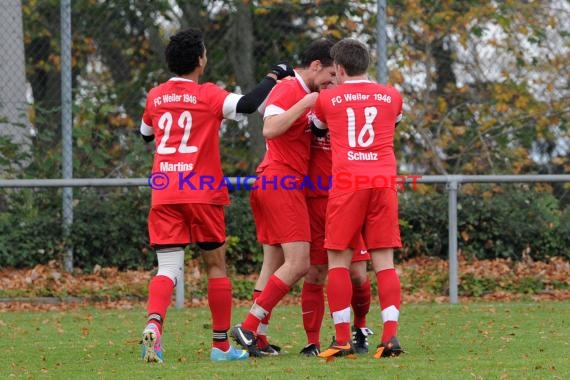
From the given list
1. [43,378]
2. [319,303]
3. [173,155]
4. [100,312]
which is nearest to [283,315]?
[100,312]

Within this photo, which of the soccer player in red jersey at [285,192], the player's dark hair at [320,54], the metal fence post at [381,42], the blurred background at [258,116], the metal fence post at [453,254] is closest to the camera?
the soccer player in red jersey at [285,192]

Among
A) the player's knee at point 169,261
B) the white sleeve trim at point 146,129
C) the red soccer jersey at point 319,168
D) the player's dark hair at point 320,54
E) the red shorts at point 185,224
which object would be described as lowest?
the player's knee at point 169,261

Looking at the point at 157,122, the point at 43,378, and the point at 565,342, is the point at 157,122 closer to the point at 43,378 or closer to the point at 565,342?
the point at 43,378

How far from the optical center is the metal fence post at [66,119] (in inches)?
467

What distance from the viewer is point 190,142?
7.07 m

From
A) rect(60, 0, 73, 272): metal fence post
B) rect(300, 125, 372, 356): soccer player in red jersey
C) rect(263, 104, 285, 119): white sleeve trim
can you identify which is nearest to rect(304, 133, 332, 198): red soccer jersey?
rect(300, 125, 372, 356): soccer player in red jersey

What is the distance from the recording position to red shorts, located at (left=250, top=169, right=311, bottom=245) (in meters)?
7.29

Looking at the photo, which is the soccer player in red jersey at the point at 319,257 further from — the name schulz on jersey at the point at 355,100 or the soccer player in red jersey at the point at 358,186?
the name schulz on jersey at the point at 355,100

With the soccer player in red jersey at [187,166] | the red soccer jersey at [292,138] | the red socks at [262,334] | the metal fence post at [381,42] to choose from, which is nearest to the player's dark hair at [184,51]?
the soccer player in red jersey at [187,166]

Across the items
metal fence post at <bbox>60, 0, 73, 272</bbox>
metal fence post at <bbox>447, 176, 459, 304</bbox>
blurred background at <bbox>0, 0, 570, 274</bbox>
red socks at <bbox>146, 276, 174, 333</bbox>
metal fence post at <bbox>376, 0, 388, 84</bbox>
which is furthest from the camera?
blurred background at <bbox>0, 0, 570, 274</bbox>

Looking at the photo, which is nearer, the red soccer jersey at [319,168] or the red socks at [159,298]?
the red socks at [159,298]

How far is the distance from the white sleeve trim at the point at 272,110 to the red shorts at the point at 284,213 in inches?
15.4

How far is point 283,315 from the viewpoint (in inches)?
396

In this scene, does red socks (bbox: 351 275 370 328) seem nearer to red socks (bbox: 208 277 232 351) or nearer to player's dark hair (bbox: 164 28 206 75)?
red socks (bbox: 208 277 232 351)
